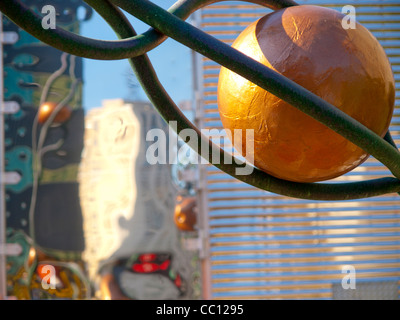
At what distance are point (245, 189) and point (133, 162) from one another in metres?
0.65

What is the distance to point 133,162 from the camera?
2451 millimetres

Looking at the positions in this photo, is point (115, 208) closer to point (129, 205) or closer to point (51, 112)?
point (129, 205)

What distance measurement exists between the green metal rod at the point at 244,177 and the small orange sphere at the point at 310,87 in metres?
0.06

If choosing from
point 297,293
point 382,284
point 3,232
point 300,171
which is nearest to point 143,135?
point 3,232

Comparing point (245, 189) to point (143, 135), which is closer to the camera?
point (143, 135)

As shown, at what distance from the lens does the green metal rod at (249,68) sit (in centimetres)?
66

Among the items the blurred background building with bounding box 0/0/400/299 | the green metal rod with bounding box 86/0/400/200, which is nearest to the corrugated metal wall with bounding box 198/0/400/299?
the blurred background building with bounding box 0/0/400/299

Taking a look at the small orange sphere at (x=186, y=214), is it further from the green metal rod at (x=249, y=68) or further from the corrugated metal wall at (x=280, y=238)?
the green metal rod at (x=249, y=68)

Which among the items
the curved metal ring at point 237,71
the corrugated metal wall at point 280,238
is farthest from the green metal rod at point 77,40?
the corrugated metal wall at point 280,238

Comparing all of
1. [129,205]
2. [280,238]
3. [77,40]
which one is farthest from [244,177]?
[280,238]

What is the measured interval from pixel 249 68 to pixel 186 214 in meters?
1.95

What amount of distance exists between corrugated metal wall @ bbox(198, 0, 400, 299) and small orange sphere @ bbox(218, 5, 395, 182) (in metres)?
1.89

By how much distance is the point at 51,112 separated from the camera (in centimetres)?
244
